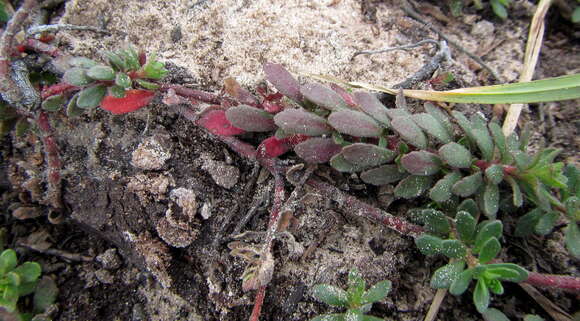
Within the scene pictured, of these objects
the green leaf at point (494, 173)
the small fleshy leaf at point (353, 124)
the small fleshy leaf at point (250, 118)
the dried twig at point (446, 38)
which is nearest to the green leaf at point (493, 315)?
the green leaf at point (494, 173)

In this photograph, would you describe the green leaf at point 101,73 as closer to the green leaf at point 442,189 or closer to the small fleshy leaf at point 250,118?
the small fleshy leaf at point 250,118

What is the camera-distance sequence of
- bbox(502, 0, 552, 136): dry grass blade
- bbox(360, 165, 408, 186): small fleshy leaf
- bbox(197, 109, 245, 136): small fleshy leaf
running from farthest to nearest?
bbox(502, 0, 552, 136): dry grass blade
bbox(197, 109, 245, 136): small fleshy leaf
bbox(360, 165, 408, 186): small fleshy leaf

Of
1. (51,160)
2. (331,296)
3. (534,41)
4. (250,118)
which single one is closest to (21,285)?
(51,160)

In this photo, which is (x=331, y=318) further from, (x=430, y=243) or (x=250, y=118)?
(x=250, y=118)

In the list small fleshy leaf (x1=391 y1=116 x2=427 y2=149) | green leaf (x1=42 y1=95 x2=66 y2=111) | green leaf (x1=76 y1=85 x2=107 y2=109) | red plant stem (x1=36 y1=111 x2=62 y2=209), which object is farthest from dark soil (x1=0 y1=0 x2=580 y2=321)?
small fleshy leaf (x1=391 y1=116 x2=427 y2=149)

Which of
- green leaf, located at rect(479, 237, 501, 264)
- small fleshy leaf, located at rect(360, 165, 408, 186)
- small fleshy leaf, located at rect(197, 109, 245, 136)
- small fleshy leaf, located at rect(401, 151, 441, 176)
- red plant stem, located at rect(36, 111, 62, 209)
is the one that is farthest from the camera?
red plant stem, located at rect(36, 111, 62, 209)

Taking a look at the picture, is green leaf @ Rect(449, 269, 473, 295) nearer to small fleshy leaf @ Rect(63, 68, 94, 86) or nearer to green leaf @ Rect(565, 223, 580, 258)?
green leaf @ Rect(565, 223, 580, 258)
